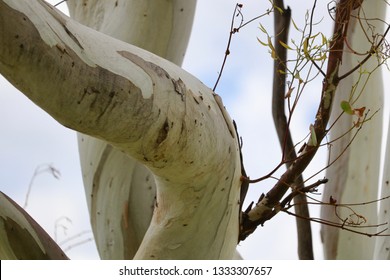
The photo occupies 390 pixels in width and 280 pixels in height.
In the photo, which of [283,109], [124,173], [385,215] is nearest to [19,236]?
[124,173]

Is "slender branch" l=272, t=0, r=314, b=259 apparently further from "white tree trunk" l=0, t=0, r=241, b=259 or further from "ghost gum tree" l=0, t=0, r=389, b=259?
"white tree trunk" l=0, t=0, r=241, b=259

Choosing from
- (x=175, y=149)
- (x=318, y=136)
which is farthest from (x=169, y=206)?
(x=318, y=136)

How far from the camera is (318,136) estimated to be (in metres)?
1.14

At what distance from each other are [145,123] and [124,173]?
63cm

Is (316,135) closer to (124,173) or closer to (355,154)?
(124,173)

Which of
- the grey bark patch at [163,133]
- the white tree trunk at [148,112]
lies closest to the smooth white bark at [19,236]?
the white tree trunk at [148,112]

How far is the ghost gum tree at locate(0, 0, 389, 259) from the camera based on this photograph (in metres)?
0.85

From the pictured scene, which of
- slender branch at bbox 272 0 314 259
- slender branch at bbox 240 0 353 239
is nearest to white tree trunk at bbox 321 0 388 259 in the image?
slender branch at bbox 272 0 314 259

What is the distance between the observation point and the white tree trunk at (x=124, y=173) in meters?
1.56

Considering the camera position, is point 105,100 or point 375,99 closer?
point 105,100

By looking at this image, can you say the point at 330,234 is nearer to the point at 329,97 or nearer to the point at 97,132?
the point at 329,97

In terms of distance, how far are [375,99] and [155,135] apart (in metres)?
1.11

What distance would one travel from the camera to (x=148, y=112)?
95cm

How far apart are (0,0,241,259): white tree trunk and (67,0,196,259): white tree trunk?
392 millimetres
